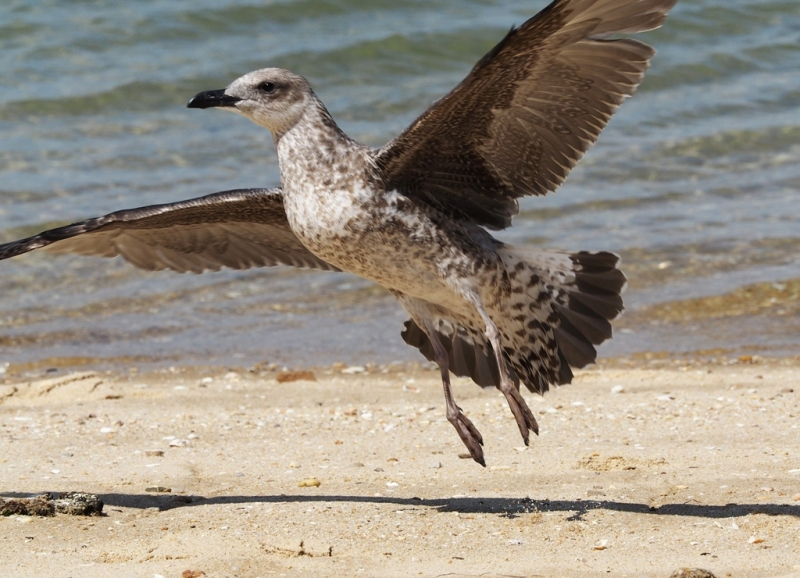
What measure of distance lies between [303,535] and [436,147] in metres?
1.66

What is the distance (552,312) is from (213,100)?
5.60 feet

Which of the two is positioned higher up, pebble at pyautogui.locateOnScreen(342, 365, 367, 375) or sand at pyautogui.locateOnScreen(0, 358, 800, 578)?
pebble at pyautogui.locateOnScreen(342, 365, 367, 375)

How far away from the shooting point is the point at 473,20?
14820 mm

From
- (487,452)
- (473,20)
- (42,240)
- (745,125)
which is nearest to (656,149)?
(745,125)

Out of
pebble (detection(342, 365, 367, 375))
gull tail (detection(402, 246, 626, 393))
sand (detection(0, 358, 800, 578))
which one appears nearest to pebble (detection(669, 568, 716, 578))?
sand (detection(0, 358, 800, 578))

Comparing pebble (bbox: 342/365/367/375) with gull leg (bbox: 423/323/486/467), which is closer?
gull leg (bbox: 423/323/486/467)

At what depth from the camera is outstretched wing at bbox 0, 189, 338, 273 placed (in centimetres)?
547

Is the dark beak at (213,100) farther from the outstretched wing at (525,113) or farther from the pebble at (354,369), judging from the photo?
the pebble at (354,369)

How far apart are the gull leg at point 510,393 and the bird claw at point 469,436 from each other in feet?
0.61

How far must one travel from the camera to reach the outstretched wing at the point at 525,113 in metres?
4.55

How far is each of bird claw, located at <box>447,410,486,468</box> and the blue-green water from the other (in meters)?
2.63

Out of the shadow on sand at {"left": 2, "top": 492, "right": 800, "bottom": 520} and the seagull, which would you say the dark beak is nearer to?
the seagull

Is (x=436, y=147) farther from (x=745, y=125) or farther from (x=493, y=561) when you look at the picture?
(x=745, y=125)

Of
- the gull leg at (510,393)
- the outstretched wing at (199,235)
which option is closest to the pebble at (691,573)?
the gull leg at (510,393)
